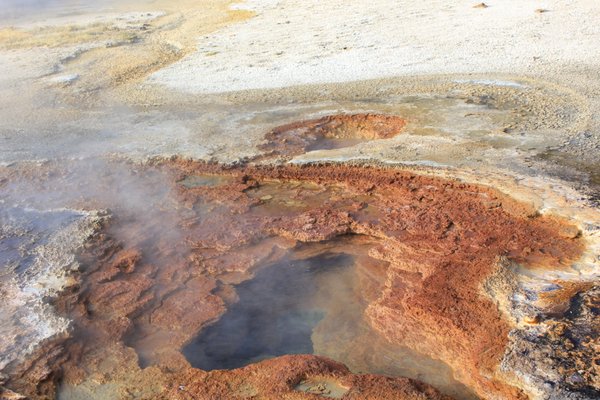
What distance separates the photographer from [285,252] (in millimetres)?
4586

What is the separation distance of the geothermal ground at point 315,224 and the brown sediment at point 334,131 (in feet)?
0.08

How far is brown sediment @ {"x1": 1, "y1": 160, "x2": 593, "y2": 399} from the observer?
10.8ft

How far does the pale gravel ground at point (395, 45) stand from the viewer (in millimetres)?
8398

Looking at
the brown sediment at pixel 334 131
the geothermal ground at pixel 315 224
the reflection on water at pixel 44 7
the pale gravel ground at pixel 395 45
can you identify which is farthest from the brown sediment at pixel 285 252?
the reflection on water at pixel 44 7

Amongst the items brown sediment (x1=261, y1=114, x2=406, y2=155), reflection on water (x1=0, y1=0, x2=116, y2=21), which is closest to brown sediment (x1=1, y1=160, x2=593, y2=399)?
brown sediment (x1=261, y1=114, x2=406, y2=155)

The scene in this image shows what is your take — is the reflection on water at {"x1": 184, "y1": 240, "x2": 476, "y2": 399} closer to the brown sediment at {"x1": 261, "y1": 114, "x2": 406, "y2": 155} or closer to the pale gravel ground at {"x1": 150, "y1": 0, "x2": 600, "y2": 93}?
the brown sediment at {"x1": 261, "y1": 114, "x2": 406, "y2": 155}

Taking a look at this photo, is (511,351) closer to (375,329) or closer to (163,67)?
(375,329)

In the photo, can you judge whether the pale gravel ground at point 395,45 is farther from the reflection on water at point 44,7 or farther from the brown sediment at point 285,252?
the reflection on water at point 44,7

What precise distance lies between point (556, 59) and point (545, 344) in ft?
20.0

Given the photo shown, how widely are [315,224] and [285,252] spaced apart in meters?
0.39

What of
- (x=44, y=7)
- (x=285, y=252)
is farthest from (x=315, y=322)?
(x=44, y=7)

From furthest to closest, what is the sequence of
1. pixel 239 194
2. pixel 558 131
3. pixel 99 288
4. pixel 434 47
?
1. pixel 434 47
2. pixel 558 131
3. pixel 239 194
4. pixel 99 288

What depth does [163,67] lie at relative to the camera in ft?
32.1

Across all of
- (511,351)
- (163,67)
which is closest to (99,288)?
(511,351)
